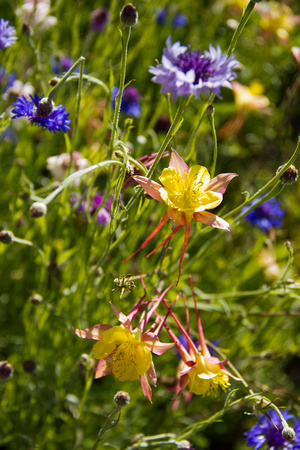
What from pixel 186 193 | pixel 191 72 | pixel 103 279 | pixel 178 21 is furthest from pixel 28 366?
pixel 178 21

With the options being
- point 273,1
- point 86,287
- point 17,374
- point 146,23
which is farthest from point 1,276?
point 273,1

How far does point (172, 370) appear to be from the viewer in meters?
1.06

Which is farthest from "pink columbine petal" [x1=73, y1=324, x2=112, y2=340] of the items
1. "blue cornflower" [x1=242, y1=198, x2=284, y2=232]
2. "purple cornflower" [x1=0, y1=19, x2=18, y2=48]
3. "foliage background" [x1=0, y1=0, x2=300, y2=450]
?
"blue cornflower" [x1=242, y1=198, x2=284, y2=232]

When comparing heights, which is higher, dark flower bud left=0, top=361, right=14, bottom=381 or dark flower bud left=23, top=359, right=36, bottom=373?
dark flower bud left=0, top=361, right=14, bottom=381

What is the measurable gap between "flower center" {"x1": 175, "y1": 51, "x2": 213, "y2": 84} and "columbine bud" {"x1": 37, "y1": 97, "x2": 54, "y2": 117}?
0.67 ft

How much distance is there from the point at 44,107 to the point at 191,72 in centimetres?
19

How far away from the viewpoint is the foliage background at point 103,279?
80cm

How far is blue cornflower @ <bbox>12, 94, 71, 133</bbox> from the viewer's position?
0.55m

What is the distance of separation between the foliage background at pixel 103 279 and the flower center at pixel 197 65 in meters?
0.12

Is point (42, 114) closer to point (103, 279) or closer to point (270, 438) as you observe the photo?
point (103, 279)

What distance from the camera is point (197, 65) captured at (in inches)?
25.6

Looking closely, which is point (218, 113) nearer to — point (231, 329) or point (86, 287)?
point (231, 329)

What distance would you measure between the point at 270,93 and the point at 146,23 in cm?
61

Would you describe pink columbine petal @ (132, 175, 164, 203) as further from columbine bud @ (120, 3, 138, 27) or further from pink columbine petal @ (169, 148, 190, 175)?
columbine bud @ (120, 3, 138, 27)
